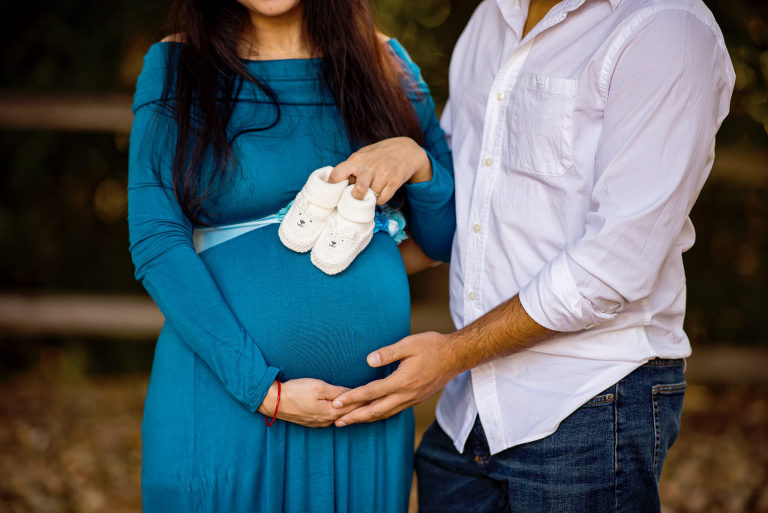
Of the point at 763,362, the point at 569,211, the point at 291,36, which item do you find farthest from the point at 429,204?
the point at 763,362

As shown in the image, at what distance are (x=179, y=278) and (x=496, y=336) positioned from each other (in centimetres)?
68

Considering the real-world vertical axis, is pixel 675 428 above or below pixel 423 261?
below

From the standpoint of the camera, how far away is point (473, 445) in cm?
172

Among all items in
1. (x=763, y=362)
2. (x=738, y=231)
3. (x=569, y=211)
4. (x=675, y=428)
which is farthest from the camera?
(x=738, y=231)

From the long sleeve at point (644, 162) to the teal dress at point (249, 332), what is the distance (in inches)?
17.7

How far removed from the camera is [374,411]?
1.56 m

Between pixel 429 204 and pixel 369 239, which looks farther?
pixel 429 204

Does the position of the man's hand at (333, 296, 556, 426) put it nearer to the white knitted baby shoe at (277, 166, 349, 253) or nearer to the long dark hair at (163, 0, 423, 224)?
the white knitted baby shoe at (277, 166, 349, 253)

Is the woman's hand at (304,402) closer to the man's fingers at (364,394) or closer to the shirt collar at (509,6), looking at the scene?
the man's fingers at (364,394)

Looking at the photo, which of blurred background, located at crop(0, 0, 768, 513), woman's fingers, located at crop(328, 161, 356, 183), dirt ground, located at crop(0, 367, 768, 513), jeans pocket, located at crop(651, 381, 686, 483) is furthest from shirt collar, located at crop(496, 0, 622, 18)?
dirt ground, located at crop(0, 367, 768, 513)

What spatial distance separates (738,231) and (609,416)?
2854 mm

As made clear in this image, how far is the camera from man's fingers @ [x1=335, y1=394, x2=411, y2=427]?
1.54 metres

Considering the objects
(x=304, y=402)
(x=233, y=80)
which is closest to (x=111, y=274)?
(x=233, y=80)

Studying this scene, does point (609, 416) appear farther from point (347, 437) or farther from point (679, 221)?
point (347, 437)
